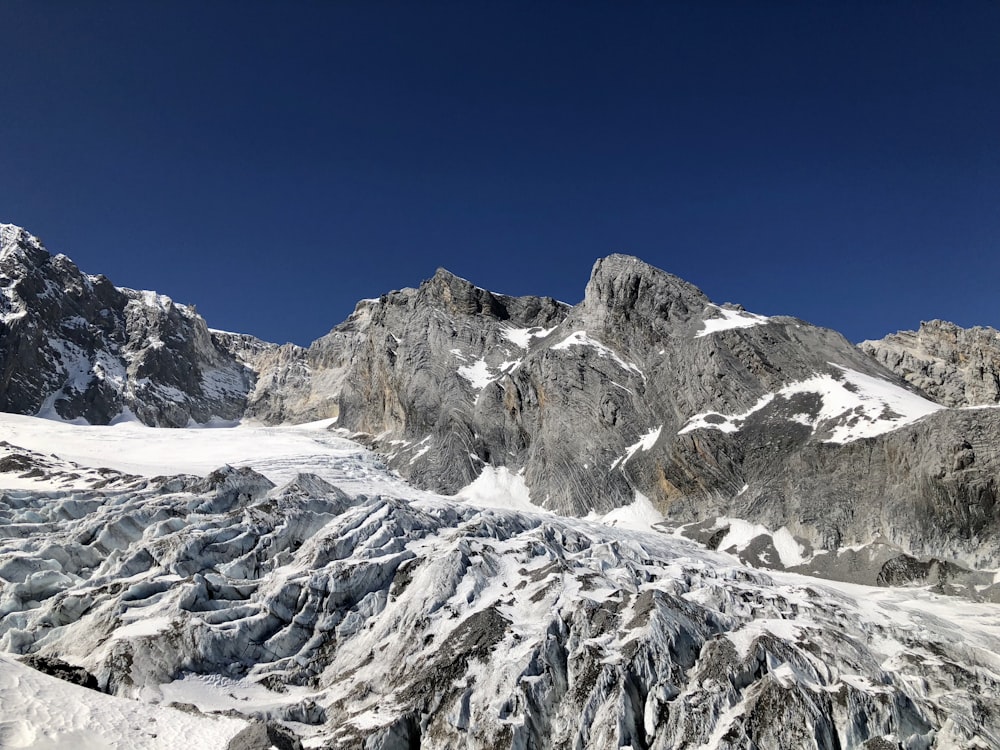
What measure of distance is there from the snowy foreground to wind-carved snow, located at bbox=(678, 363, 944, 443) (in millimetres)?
22653

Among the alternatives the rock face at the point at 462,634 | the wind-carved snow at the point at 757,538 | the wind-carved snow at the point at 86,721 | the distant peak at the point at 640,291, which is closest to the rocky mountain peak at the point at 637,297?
the distant peak at the point at 640,291

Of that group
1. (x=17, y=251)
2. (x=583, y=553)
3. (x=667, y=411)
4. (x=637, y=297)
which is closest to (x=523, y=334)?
(x=637, y=297)

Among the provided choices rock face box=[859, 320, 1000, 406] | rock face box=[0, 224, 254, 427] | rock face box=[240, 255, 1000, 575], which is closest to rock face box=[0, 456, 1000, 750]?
rock face box=[240, 255, 1000, 575]

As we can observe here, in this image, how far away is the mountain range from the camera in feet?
101

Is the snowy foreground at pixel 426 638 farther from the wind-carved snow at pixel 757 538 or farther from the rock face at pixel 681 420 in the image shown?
the rock face at pixel 681 420

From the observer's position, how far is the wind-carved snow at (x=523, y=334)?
141125mm

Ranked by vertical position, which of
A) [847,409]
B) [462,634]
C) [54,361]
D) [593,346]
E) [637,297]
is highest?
[637,297]

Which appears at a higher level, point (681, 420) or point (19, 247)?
point (19, 247)

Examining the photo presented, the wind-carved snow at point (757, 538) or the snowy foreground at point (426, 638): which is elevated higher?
the wind-carved snow at point (757, 538)

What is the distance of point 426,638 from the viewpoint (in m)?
38.7

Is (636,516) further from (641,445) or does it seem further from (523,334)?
(523,334)

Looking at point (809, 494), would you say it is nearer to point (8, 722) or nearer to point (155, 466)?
point (8, 722)

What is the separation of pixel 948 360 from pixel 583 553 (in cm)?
11169

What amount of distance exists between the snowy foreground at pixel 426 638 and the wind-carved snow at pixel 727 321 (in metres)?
50.3
